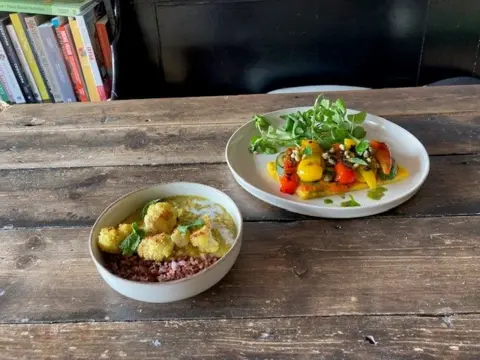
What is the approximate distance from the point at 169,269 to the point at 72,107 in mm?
751

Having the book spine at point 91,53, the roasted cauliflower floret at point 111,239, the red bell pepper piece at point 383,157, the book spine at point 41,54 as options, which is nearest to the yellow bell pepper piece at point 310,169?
the red bell pepper piece at point 383,157

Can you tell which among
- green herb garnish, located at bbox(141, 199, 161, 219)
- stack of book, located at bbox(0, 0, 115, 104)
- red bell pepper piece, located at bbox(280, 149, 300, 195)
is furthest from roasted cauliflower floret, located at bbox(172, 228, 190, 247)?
stack of book, located at bbox(0, 0, 115, 104)

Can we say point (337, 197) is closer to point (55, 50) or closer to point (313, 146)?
point (313, 146)

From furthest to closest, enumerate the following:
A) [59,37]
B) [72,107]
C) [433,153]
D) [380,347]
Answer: [59,37] → [72,107] → [433,153] → [380,347]

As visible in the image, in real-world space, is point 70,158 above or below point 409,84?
above

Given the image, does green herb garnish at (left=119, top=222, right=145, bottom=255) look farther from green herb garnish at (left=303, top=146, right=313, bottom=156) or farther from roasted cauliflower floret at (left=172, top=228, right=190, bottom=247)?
green herb garnish at (left=303, top=146, right=313, bottom=156)

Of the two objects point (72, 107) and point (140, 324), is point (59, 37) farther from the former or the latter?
point (140, 324)

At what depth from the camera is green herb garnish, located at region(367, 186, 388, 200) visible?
0.85 meters

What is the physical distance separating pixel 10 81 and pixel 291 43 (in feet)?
3.74

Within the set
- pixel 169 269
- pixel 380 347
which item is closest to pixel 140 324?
pixel 169 269

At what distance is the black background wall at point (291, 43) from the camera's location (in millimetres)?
1966

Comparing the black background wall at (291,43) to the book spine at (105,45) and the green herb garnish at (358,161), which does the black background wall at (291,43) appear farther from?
the green herb garnish at (358,161)

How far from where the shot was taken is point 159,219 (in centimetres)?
74

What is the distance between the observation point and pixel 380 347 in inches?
23.8
